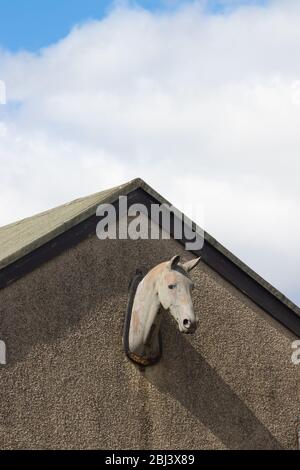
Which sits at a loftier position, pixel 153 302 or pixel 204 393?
pixel 153 302

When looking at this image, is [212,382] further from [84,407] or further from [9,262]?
[9,262]

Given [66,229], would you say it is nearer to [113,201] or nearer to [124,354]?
[113,201]

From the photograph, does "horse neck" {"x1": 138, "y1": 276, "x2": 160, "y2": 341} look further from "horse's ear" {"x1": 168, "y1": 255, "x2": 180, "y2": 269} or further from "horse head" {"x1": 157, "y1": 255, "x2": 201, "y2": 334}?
"horse's ear" {"x1": 168, "y1": 255, "x2": 180, "y2": 269}

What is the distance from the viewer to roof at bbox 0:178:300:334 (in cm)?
1243

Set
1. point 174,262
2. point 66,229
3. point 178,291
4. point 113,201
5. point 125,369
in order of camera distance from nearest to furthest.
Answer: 1. point 178,291
2. point 174,262
3. point 66,229
4. point 125,369
5. point 113,201

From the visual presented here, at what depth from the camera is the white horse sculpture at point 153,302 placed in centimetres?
1238

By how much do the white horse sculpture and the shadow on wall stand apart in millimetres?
237

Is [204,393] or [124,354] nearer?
[124,354]

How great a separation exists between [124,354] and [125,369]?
0.17 metres

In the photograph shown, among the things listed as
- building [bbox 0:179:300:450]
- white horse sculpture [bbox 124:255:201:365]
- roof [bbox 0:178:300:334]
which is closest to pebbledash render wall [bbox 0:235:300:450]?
building [bbox 0:179:300:450]

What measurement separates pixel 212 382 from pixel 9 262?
120 inches

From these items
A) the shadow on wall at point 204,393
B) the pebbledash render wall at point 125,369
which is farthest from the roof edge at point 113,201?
the shadow on wall at point 204,393

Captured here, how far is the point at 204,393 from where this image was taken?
1331cm

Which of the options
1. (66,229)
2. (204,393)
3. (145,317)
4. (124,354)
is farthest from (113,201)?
(204,393)
